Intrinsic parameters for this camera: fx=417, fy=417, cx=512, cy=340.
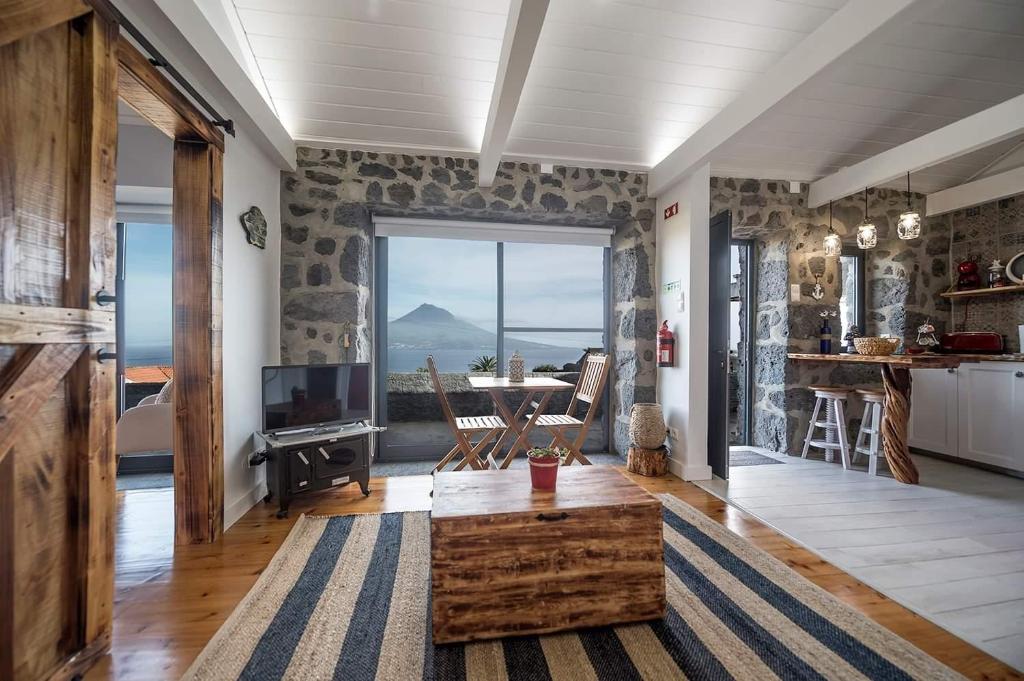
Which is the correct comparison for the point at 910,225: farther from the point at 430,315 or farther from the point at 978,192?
the point at 430,315

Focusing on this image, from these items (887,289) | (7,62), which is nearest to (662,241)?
(887,289)

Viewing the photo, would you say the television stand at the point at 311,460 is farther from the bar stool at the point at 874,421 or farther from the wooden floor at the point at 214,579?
the bar stool at the point at 874,421

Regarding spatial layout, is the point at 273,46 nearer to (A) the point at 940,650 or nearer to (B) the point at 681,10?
(B) the point at 681,10

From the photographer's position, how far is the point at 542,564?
59.9 inches

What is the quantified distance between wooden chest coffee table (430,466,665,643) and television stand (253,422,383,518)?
151 centimetres

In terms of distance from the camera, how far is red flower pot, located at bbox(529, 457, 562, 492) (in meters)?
1.77

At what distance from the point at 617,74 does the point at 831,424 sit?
3.51 m

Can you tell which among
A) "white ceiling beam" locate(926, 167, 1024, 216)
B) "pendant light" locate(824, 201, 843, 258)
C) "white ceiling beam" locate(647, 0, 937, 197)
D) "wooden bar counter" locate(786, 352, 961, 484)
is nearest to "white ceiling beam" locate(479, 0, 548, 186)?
"white ceiling beam" locate(647, 0, 937, 197)

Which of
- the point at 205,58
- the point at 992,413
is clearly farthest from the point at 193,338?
the point at 992,413

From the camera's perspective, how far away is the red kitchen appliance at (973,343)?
11.8 ft

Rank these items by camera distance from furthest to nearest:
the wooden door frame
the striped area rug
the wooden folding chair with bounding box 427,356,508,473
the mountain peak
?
1. the mountain peak
2. the wooden folding chair with bounding box 427,356,508,473
3. the wooden door frame
4. the striped area rug

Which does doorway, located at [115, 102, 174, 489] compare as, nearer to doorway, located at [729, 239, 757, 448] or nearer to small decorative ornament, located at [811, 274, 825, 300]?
doorway, located at [729, 239, 757, 448]

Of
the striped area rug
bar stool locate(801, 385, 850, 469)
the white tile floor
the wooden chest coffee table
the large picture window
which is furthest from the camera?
the large picture window

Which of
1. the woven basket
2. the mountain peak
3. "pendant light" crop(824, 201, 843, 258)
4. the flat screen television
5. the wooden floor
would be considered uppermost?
"pendant light" crop(824, 201, 843, 258)
